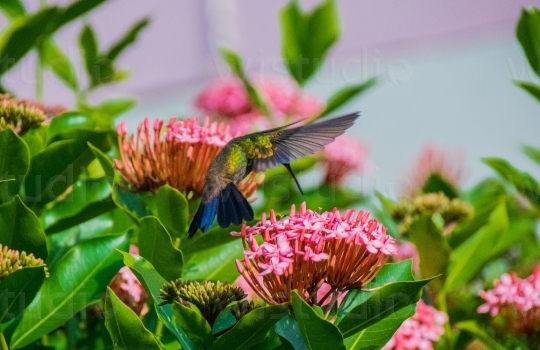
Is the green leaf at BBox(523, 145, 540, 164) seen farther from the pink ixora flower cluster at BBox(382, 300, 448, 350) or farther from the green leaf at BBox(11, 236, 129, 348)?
the green leaf at BBox(11, 236, 129, 348)

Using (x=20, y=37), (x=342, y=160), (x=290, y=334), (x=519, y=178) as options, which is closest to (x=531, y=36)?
(x=519, y=178)

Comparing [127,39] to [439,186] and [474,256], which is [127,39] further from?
[474,256]

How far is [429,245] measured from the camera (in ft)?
5.12

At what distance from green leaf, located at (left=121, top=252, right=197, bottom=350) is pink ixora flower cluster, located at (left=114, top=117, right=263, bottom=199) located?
0.24m

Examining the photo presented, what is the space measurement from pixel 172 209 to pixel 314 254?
0.32 meters

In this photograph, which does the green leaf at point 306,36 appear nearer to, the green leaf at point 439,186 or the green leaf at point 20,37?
the green leaf at point 439,186

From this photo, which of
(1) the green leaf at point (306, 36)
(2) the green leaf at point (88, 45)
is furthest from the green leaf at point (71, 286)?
(1) the green leaf at point (306, 36)

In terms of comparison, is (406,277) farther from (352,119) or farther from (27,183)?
(27,183)

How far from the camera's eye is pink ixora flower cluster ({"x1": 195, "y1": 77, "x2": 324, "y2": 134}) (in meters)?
2.61

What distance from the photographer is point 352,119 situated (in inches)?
49.8

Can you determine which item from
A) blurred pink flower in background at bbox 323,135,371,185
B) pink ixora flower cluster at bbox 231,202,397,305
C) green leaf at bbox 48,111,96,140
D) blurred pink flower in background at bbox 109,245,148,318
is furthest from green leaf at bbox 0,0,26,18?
blurred pink flower in background at bbox 323,135,371,185

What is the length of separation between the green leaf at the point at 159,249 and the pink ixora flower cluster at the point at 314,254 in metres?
0.13

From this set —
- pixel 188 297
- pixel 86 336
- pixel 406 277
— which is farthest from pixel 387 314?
pixel 86 336

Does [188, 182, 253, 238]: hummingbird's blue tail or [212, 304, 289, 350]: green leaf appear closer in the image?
[212, 304, 289, 350]: green leaf
